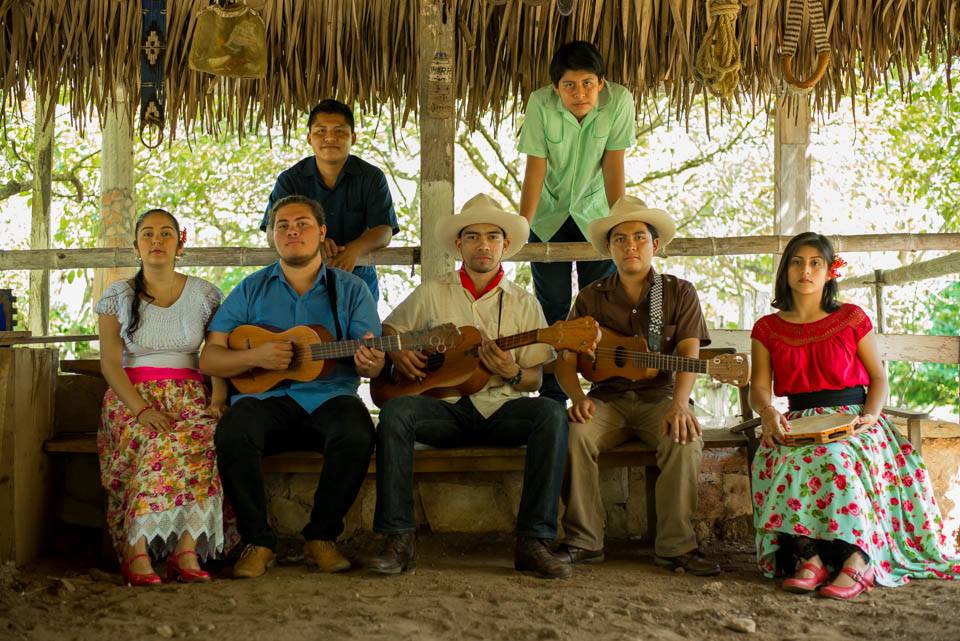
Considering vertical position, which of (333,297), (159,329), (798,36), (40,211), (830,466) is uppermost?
(798,36)

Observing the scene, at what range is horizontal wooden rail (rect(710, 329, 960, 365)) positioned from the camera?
4.58 metres

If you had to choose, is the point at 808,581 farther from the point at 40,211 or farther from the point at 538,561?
the point at 40,211

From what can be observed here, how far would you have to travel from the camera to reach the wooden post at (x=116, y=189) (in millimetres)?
6434

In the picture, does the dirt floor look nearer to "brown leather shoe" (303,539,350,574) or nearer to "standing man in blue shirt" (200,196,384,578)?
"brown leather shoe" (303,539,350,574)

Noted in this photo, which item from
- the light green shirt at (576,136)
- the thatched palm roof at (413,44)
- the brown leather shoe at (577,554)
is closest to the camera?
the brown leather shoe at (577,554)

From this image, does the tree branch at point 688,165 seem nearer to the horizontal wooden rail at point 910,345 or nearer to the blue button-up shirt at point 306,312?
→ the horizontal wooden rail at point 910,345

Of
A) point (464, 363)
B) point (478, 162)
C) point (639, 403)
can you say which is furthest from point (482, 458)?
point (478, 162)

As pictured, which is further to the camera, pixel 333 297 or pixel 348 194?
pixel 348 194

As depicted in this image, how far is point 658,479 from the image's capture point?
3.73 metres

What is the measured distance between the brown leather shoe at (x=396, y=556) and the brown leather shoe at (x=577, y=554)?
1.75 ft

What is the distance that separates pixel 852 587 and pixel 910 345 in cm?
212

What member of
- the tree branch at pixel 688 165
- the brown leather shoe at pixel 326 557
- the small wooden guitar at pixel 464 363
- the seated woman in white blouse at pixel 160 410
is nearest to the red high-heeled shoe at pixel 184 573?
the seated woman in white blouse at pixel 160 410

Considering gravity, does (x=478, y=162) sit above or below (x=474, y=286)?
above

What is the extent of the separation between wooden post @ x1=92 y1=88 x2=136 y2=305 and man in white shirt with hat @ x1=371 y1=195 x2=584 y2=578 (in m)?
3.00
